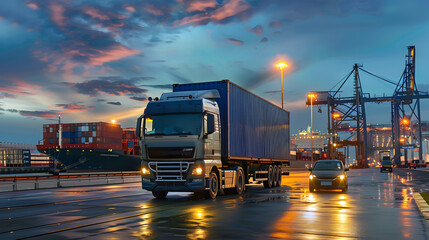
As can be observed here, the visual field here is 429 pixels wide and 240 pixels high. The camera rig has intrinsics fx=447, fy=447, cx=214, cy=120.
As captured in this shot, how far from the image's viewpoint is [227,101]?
1859 centimetres

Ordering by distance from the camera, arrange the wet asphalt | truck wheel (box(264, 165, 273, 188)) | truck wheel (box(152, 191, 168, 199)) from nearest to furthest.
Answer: the wet asphalt
truck wheel (box(152, 191, 168, 199))
truck wheel (box(264, 165, 273, 188))

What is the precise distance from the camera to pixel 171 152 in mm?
16172

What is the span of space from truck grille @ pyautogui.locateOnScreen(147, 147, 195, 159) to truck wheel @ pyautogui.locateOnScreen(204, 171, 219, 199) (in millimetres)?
1678

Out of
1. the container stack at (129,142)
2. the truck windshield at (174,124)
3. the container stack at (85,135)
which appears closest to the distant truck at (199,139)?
the truck windshield at (174,124)

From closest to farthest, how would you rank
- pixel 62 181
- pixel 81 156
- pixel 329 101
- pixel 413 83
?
pixel 62 181 < pixel 81 156 < pixel 329 101 < pixel 413 83

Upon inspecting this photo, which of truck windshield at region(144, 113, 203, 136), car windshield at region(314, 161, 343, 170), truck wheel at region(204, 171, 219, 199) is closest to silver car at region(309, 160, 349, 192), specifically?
car windshield at region(314, 161, 343, 170)

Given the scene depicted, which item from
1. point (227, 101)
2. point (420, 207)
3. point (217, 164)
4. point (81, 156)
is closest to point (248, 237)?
point (420, 207)

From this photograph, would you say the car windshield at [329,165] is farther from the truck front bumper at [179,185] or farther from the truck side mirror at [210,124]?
the truck front bumper at [179,185]

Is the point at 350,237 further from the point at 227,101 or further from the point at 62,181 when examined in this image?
the point at 62,181

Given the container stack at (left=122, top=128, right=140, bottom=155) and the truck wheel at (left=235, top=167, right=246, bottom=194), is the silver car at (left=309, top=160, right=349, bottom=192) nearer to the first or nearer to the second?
the truck wheel at (left=235, top=167, right=246, bottom=194)

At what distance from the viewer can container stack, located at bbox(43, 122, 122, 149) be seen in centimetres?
6900

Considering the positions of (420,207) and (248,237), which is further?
(420,207)

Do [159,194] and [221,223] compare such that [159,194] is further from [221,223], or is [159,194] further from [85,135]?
[85,135]

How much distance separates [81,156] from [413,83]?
87.7m
